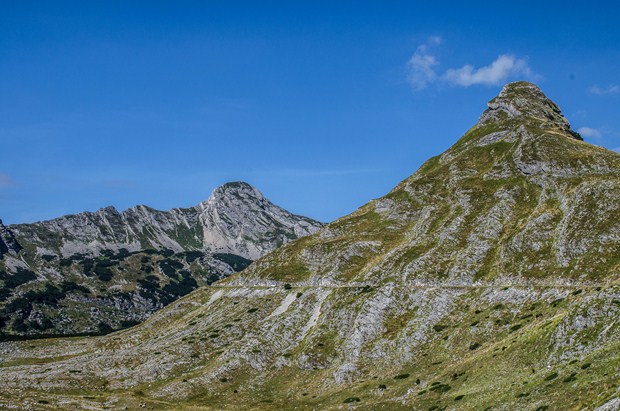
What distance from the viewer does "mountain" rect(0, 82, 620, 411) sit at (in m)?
71.9

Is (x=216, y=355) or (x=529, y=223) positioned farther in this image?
(x=529, y=223)

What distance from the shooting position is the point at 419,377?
85.9 metres

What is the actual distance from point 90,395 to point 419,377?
60.5m

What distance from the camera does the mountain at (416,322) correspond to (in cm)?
7194

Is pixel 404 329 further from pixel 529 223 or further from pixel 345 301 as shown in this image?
pixel 529 223

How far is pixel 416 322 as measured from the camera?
108 m

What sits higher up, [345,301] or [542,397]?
[345,301]

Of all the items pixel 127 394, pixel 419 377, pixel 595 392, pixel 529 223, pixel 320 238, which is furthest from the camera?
pixel 320 238

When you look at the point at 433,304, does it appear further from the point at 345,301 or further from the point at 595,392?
the point at 595,392

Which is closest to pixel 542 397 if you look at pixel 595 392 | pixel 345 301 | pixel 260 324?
pixel 595 392

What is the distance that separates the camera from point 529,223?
128 metres

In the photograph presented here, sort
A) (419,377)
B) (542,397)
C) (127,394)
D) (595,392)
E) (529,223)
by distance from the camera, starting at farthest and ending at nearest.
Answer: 1. (529,223)
2. (127,394)
3. (419,377)
4. (542,397)
5. (595,392)

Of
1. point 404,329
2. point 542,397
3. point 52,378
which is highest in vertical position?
point 52,378

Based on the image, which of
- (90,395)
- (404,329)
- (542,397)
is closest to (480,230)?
(404,329)
